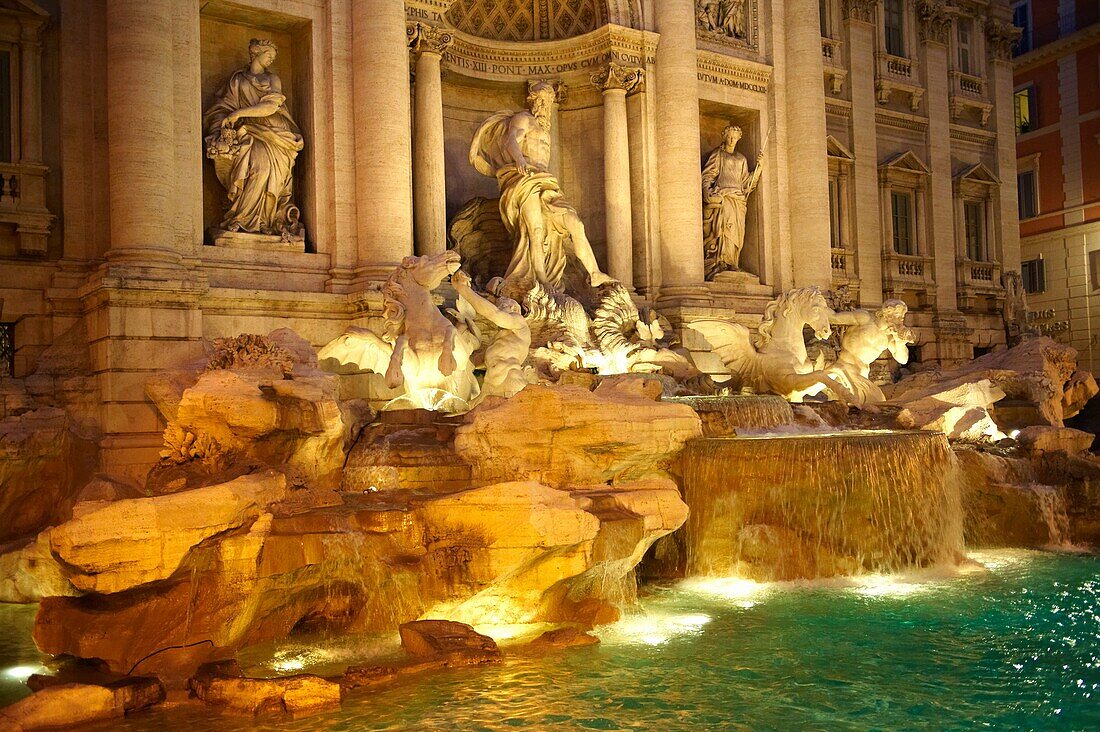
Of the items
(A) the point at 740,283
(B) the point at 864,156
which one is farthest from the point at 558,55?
(B) the point at 864,156

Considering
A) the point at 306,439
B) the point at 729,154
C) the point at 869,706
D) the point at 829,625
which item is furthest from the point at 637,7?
the point at 869,706

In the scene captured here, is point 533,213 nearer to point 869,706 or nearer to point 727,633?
point 727,633

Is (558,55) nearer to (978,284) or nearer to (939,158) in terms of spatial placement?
(939,158)

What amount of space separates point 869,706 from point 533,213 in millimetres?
9266

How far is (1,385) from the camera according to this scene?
1034 cm

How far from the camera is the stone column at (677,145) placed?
15.7 metres

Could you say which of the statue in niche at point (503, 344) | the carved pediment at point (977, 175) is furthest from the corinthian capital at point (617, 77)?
the carved pediment at point (977, 175)

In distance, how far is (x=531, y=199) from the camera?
548 inches

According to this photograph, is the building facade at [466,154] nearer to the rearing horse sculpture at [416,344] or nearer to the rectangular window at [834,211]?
the rectangular window at [834,211]

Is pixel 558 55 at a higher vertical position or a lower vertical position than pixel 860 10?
lower

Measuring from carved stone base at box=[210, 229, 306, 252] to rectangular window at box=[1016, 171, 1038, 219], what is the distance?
2195 cm

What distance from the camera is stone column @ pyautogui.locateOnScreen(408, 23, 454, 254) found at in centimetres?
1359

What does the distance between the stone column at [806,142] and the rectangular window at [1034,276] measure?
1262cm

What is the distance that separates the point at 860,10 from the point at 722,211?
649 cm
